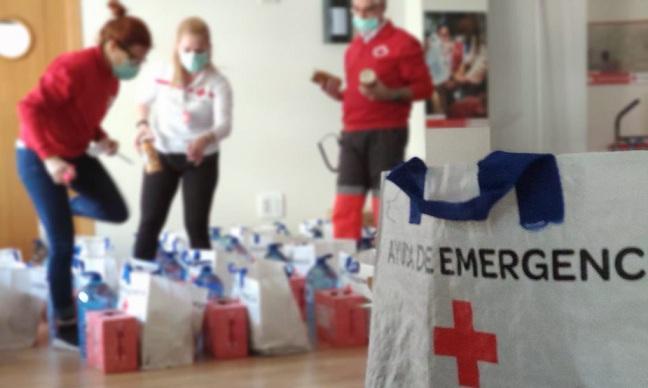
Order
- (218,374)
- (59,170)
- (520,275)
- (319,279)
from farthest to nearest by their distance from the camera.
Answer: (319,279) → (59,170) → (218,374) → (520,275)

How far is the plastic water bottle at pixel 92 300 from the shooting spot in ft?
7.63

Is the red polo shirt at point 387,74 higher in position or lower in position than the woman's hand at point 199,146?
higher

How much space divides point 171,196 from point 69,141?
1.64 feet

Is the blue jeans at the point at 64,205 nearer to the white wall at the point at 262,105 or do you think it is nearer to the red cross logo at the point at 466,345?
the white wall at the point at 262,105

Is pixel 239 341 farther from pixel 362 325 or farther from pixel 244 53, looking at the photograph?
pixel 244 53

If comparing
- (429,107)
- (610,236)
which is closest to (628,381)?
(610,236)

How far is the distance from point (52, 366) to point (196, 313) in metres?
0.39

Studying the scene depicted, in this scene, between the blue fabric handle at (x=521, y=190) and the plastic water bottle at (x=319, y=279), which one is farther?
the plastic water bottle at (x=319, y=279)

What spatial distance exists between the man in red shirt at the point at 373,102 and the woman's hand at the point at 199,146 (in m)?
0.48

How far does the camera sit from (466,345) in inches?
36.4

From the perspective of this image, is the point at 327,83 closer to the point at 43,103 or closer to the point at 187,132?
the point at 187,132

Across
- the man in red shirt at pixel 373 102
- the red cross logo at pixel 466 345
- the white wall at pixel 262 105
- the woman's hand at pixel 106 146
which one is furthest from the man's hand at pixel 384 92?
the red cross logo at pixel 466 345

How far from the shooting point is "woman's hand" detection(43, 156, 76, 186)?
2.23 meters

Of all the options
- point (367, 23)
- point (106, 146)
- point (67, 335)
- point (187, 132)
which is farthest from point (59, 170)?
point (367, 23)
